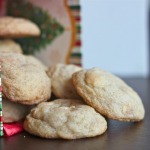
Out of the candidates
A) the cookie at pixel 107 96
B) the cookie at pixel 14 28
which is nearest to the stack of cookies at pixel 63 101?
the cookie at pixel 107 96

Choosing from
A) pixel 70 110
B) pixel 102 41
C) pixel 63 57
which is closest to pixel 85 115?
pixel 70 110

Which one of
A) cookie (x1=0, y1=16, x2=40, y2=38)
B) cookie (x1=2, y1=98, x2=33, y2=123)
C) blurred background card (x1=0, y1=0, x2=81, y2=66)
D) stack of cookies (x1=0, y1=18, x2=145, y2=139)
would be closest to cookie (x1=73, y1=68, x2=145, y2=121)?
stack of cookies (x1=0, y1=18, x2=145, y2=139)

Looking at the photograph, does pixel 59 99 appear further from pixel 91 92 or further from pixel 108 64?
pixel 108 64

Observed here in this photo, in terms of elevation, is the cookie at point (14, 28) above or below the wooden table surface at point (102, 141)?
above

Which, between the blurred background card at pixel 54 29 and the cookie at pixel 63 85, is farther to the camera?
the blurred background card at pixel 54 29

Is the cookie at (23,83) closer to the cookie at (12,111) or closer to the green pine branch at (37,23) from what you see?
the cookie at (12,111)

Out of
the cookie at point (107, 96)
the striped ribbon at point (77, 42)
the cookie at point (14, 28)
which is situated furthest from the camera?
the striped ribbon at point (77, 42)
